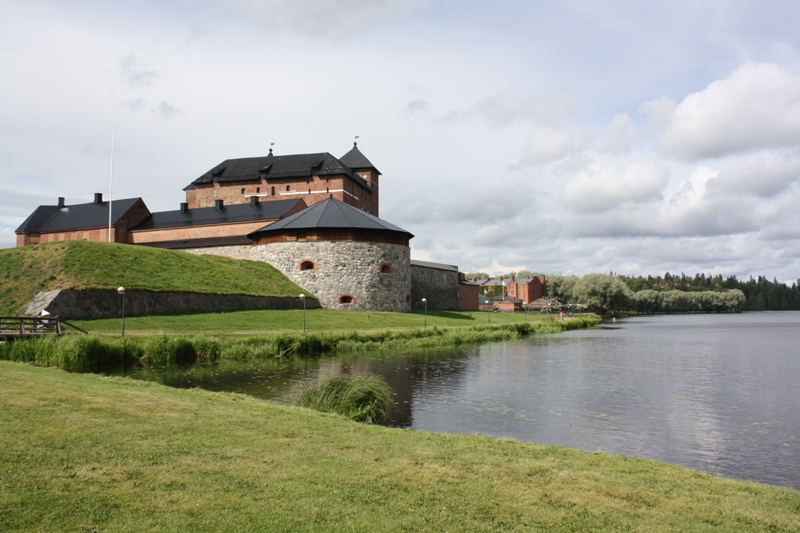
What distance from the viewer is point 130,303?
80.0ft

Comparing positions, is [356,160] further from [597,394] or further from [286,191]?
[597,394]

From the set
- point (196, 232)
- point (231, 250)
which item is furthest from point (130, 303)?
point (196, 232)

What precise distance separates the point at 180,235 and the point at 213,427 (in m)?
39.3

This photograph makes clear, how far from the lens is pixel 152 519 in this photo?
13.3ft

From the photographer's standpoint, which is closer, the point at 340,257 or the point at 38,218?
the point at 340,257

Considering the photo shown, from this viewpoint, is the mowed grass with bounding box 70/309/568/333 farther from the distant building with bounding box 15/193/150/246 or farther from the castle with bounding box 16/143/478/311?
the distant building with bounding box 15/193/150/246

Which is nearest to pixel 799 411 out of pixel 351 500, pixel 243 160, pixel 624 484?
pixel 624 484

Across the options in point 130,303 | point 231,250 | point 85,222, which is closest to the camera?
point 130,303

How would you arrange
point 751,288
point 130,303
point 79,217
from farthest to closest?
point 751,288 < point 79,217 < point 130,303

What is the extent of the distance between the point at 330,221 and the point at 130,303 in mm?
15221

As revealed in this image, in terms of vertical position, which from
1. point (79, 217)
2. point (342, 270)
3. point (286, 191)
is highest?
point (286, 191)

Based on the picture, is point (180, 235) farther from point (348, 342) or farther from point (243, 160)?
point (348, 342)

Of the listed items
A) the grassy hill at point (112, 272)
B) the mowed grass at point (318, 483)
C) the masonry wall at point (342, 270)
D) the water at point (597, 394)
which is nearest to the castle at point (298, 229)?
the masonry wall at point (342, 270)

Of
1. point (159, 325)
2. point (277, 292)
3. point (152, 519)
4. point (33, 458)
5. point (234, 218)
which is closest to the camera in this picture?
point (152, 519)
